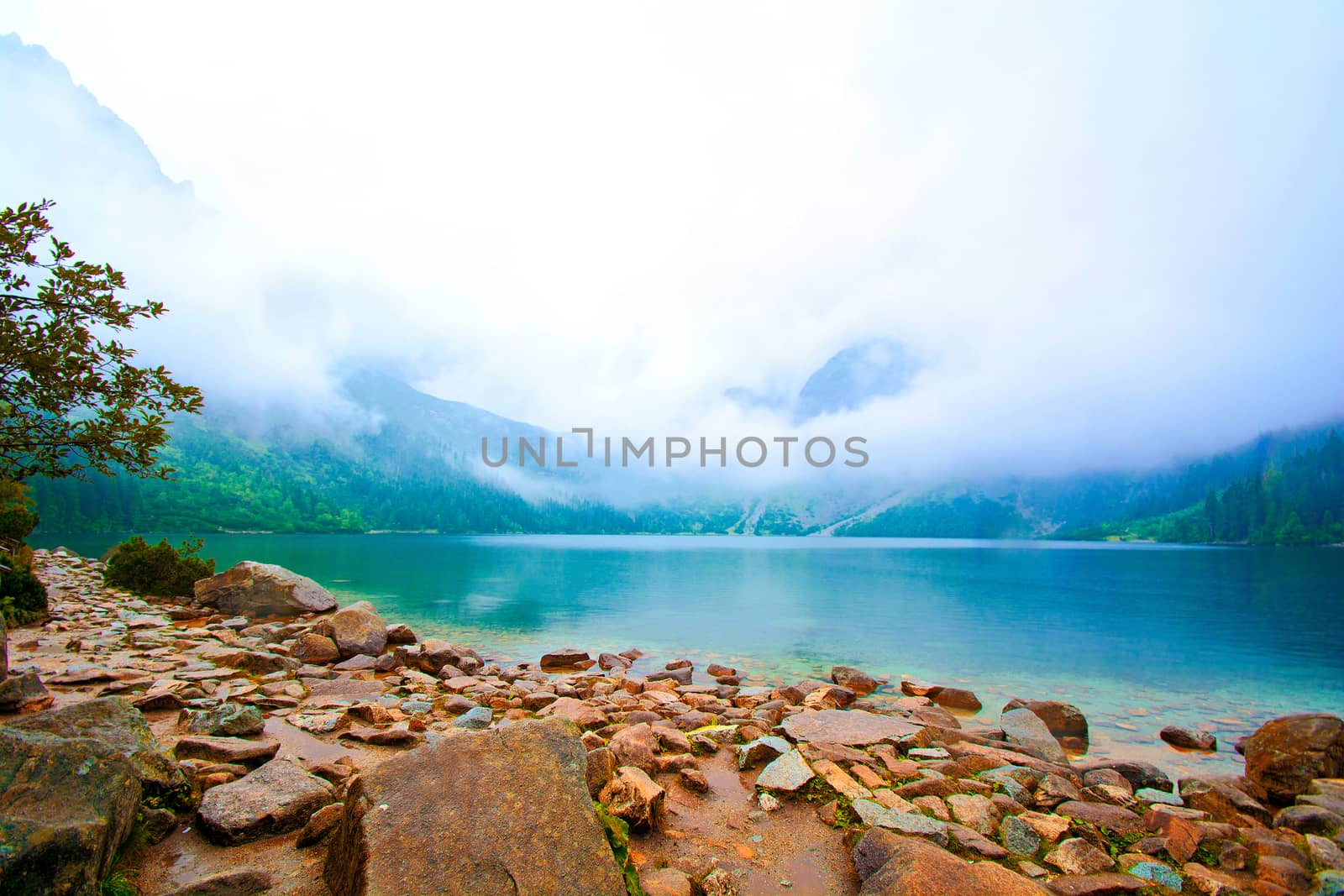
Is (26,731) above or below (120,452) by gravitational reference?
below

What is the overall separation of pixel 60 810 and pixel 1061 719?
19.9m

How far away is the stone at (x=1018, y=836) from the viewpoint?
7.09 metres

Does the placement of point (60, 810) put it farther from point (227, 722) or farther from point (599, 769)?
point (599, 769)

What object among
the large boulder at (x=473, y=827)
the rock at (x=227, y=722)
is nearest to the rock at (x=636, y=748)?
the large boulder at (x=473, y=827)

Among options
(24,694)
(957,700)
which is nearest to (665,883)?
(24,694)

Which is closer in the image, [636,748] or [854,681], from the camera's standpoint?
[636,748]

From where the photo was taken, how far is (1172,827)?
25.6 ft

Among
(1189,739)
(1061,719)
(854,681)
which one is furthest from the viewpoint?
(854,681)

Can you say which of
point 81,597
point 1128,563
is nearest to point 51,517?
point 81,597

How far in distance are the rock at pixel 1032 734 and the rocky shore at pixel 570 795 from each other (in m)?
0.09

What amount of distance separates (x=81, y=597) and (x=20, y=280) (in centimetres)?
2272

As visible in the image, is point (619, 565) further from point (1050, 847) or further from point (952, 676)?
point (1050, 847)

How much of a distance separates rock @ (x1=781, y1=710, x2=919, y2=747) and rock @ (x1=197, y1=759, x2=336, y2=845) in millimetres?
8083

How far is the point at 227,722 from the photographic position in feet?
28.8
